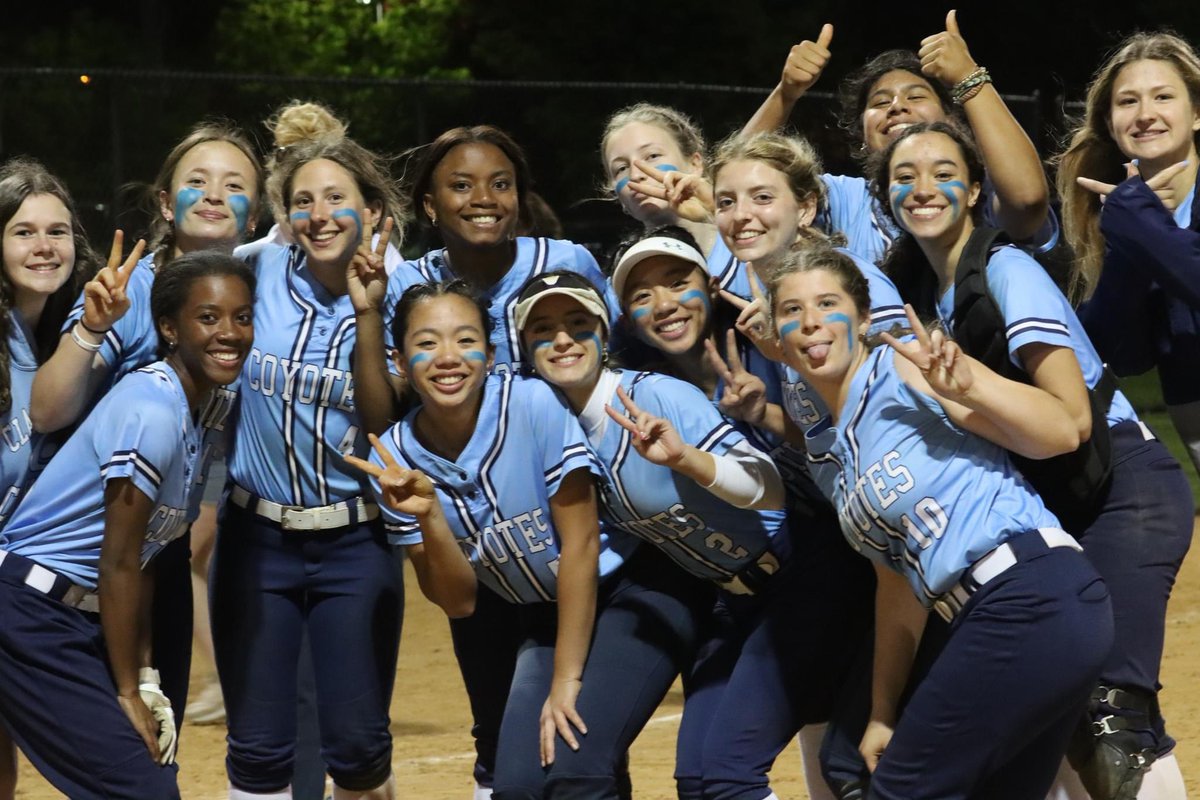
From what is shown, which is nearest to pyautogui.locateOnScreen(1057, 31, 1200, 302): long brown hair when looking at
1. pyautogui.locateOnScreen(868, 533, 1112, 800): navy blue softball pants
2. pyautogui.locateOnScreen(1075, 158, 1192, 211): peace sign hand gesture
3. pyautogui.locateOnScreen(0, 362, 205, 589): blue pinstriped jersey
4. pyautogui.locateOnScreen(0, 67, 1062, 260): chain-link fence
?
pyautogui.locateOnScreen(1075, 158, 1192, 211): peace sign hand gesture

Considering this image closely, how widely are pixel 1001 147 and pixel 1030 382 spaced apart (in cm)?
66

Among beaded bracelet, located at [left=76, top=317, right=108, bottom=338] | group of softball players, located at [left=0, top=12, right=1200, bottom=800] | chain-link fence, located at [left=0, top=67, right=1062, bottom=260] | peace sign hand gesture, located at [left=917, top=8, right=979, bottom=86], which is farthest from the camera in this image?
chain-link fence, located at [left=0, top=67, right=1062, bottom=260]

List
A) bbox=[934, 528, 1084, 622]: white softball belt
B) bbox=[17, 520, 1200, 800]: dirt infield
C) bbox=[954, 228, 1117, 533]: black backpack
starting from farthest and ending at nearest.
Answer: bbox=[17, 520, 1200, 800]: dirt infield < bbox=[954, 228, 1117, 533]: black backpack < bbox=[934, 528, 1084, 622]: white softball belt

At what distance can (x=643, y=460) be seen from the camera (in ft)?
14.3

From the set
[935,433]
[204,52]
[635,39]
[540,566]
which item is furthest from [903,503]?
[204,52]

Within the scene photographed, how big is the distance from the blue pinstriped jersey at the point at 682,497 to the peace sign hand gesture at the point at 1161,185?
46.4 inches

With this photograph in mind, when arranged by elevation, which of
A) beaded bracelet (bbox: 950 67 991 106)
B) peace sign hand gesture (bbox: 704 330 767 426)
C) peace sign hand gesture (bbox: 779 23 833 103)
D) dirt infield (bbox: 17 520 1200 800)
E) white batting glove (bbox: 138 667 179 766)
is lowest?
dirt infield (bbox: 17 520 1200 800)

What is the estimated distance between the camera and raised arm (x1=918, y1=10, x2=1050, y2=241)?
424 centimetres

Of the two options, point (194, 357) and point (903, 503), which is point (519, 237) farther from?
point (903, 503)

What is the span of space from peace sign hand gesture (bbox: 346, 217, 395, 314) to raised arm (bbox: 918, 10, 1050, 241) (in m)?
1.55

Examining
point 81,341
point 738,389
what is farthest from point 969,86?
point 81,341

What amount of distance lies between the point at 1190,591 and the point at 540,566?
582 cm

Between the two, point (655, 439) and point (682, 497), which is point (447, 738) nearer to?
point (682, 497)

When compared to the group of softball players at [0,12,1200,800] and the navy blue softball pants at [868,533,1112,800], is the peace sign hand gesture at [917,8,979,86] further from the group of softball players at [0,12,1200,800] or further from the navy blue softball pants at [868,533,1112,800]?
the navy blue softball pants at [868,533,1112,800]
